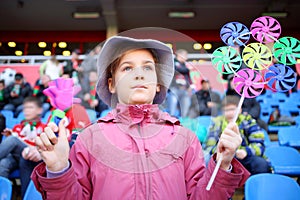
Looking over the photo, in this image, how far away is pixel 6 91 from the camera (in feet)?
15.9

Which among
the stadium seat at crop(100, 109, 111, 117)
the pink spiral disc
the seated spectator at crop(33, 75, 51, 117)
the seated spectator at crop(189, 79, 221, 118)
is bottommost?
the seated spectator at crop(33, 75, 51, 117)

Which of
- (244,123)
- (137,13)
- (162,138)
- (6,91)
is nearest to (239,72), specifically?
(162,138)

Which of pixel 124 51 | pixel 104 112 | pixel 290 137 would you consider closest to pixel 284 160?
pixel 290 137

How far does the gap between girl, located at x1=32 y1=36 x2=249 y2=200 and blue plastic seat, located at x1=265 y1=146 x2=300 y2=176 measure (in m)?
1.88

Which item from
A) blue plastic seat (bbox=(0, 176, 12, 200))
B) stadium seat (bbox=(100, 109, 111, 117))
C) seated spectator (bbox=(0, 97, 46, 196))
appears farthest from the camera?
seated spectator (bbox=(0, 97, 46, 196))

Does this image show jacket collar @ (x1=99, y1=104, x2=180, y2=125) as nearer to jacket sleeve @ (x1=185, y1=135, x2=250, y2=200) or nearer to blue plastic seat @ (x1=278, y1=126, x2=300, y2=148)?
jacket sleeve @ (x1=185, y1=135, x2=250, y2=200)

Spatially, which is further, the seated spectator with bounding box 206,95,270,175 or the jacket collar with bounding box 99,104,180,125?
the seated spectator with bounding box 206,95,270,175

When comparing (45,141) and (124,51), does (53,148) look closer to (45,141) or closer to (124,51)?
(45,141)

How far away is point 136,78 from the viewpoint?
2.96ft

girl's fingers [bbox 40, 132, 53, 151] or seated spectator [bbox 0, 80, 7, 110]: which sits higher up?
girl's fingers [bbox 40, 132, 53, 151]

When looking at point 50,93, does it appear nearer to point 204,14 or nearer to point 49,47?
point 204,14

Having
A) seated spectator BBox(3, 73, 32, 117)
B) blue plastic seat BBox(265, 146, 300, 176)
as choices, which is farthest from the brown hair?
seated spectator BBox(3, 73, 32, 117)

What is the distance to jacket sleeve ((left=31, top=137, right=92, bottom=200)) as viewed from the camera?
851 mm

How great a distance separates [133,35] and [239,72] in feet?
0.91
